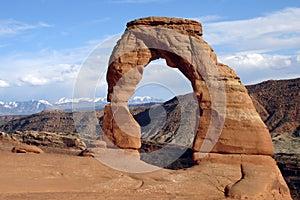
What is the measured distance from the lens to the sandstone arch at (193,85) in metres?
21.6

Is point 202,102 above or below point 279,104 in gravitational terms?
above

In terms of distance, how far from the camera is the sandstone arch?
21.6m

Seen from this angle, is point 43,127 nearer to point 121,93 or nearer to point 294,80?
point 294,80

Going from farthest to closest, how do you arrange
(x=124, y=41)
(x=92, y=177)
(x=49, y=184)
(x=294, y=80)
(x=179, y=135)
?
(x=294, y=80), (x=179, y=135), (x=124, y=41), (x=92, y=177), (x=49, y=184)

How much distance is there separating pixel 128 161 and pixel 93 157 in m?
1.67

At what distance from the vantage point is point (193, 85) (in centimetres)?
2278

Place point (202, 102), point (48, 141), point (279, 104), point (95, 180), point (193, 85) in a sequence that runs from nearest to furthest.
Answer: point (95, 180) → point (202, 102) → point (193, 85) → point (48, 141) → point (279, 104)

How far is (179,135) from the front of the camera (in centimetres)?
7906

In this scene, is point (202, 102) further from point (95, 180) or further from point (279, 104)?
point (279, 104)

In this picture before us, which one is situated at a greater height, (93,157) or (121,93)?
(121,93)

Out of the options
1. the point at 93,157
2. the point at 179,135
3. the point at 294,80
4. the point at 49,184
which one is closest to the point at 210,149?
the point at 93,157

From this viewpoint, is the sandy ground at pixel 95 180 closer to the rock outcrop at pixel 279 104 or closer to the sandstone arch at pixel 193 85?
the sandstone arch at pixel 193 85

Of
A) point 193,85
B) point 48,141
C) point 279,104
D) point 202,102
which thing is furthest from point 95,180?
point 279,104

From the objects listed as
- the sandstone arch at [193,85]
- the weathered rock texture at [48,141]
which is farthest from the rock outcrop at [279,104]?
the sandstone arch at [193,85]
